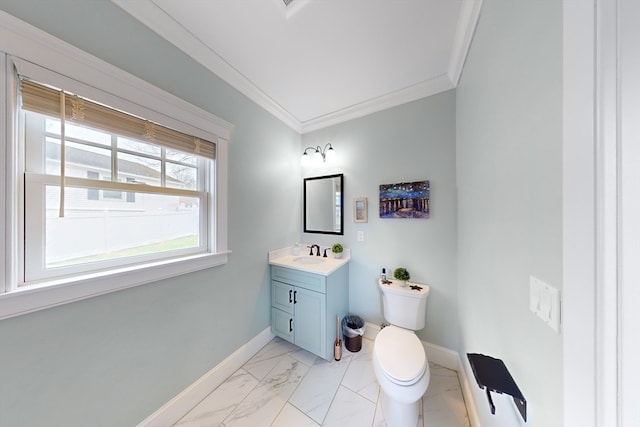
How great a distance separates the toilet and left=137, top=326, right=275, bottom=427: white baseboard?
44.7 inches

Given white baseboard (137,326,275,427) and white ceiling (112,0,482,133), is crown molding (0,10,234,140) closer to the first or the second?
white ceiling (112,0,482,133)

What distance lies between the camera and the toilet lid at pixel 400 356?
1.11 m

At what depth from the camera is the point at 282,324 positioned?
74.5 inches

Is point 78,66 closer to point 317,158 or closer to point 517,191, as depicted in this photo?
point 317,158

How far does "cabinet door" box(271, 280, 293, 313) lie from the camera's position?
1847 mm

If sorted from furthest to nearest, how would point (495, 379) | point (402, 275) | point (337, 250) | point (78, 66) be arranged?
1. point (337, 250)
2. point (402, 275)
3. point (78, 66)
4. point (495, 379)

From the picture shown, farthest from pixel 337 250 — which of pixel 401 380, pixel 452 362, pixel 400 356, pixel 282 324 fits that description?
pixel 452 362

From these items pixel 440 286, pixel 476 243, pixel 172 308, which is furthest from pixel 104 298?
pixel 440 286

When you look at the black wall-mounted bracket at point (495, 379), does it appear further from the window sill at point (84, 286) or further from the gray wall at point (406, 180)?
the window sill at point (84, 286)

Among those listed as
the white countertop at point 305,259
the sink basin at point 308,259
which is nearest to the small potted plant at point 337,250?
the white countertop at point 305,259

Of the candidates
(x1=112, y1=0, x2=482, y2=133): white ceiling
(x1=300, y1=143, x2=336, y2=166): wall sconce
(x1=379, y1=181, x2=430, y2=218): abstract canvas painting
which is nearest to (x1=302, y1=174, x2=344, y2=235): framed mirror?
(x1=300, y1=143, x2=336, y2=166): wall sconce

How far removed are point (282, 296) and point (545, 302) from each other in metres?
1.79

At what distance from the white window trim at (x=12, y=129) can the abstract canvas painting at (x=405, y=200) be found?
165cm

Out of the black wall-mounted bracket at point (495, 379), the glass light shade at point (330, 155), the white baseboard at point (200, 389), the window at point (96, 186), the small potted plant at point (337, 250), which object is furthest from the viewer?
the glass light shade at point (330, 155)
